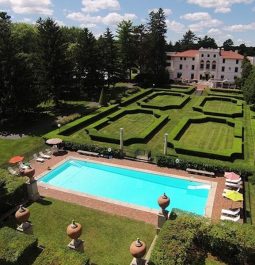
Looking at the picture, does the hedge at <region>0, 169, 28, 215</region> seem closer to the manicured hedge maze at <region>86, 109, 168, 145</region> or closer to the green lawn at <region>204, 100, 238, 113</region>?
the manicured hedge maze at <region>86, 109, 168, 145</region>

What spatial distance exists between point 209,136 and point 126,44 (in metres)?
39.3

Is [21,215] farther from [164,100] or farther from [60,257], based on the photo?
[164,100]

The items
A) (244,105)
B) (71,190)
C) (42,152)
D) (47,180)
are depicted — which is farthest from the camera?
(244,105)

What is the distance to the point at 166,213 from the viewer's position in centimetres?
1652

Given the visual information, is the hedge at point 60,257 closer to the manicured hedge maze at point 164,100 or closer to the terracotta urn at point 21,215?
the terracotta urn at point 21,215

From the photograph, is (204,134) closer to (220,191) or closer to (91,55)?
(220,191)

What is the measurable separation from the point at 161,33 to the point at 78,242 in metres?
60.1

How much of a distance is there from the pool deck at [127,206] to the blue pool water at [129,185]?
2.13 feet

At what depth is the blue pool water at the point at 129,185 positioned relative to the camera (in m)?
21.7

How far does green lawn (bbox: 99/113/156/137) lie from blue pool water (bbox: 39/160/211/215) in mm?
8700

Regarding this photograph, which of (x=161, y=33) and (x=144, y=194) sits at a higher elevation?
(x=161, y=33)

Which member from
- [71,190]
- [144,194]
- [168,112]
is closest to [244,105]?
[168,112]

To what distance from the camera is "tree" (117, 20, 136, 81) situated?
65.9m

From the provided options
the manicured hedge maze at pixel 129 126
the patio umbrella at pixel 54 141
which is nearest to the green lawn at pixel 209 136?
the manicured hedge maze at pixel 129 126
